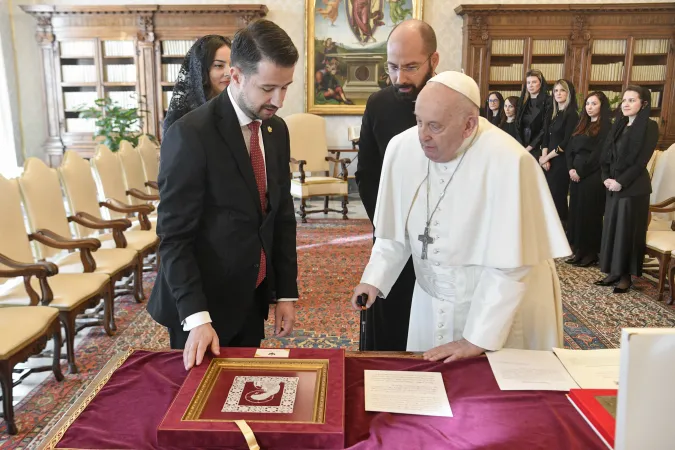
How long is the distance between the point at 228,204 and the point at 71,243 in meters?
2.53

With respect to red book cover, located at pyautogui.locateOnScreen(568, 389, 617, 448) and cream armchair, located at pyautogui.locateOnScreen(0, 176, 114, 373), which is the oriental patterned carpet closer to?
cream armchair, located at pyautogui.locateOnScreen(0, 176, 114, 373)

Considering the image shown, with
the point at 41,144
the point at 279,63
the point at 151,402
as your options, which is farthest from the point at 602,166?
the point at 41,144

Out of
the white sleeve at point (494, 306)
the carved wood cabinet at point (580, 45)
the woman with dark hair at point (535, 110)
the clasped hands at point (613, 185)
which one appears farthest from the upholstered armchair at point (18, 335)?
the carved wood cabinet at point (580, 45)

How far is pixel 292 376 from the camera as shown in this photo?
145 centimetres

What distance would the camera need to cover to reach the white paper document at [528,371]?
1.47m

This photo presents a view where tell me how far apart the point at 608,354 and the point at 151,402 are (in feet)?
4.13

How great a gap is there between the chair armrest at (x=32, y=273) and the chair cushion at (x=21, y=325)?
152mm

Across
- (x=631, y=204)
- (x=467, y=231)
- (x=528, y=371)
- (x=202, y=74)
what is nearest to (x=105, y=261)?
(x=202, y=74)

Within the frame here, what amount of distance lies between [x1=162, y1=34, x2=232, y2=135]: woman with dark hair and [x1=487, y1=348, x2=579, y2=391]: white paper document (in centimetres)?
196

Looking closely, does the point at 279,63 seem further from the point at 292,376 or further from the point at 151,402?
the point at 151,402

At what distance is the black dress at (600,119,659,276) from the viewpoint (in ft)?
17.2

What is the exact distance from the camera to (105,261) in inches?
167

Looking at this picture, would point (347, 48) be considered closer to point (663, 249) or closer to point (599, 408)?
point (663, 249)

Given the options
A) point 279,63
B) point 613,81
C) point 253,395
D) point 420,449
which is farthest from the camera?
point 613,81
